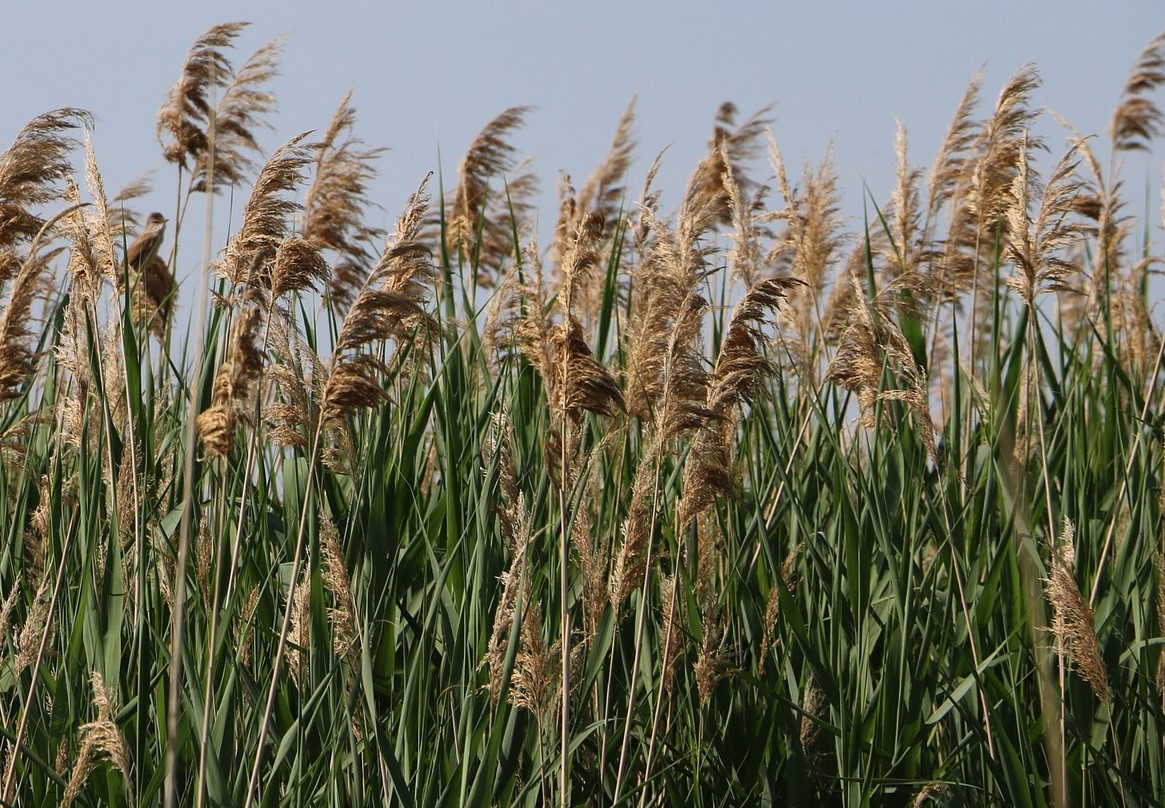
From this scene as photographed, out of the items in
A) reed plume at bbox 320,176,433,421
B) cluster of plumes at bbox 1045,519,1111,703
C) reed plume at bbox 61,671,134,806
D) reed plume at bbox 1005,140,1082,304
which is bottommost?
reed plume at bbox 61,671,134,806

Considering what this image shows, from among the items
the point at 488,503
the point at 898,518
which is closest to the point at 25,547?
the point at 488,503

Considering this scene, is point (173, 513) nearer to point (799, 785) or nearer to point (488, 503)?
point (488, 503)

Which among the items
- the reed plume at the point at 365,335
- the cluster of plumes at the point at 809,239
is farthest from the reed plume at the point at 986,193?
the reed plume at the point at 365,335

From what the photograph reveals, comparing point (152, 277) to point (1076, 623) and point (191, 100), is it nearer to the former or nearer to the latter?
point (191, 100)

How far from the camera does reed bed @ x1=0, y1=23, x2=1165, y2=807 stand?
7.23 feet

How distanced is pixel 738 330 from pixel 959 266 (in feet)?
7.17

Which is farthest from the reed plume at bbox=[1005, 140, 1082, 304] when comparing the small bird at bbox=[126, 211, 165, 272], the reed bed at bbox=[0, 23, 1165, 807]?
the small bird at bbox=[126, 211, 165, 272]

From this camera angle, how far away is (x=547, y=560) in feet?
9.47

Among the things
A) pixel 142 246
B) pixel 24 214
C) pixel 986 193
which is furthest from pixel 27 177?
pixel 986 193

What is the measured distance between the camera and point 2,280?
3021 millimetres

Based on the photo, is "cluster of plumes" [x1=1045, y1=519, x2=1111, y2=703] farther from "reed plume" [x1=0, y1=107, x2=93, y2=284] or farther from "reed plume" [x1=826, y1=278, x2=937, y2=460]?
"reed plume" [x1=0, y1=107, x2=93, y2=284]

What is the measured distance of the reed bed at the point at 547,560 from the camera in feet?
7.23

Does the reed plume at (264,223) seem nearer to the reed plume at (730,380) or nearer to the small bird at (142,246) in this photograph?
the reed plume at (730,380)

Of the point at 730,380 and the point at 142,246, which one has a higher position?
the point at 142,246
